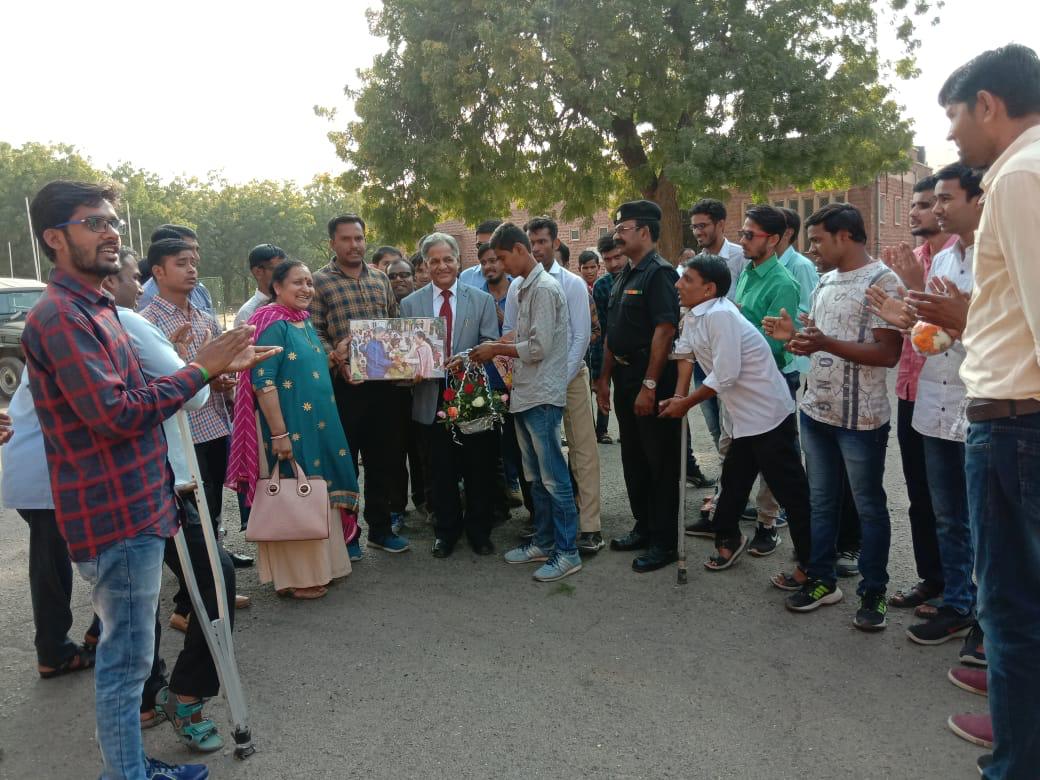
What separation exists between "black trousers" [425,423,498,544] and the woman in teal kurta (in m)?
0.78

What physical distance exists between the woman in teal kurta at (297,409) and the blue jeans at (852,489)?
2.73 metres

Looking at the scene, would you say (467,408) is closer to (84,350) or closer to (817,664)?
(817,664)

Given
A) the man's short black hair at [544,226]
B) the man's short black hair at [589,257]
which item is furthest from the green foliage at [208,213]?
the man's short black hair at [544,226]

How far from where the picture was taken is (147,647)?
253cm

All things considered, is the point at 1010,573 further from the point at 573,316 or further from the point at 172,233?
the point at 172,233

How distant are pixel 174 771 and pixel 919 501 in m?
3.70

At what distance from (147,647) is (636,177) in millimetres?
15667

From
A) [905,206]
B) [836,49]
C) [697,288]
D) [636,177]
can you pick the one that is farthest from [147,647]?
[905,206]

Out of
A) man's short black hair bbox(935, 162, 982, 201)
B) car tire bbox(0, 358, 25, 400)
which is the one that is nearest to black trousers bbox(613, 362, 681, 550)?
man's short black hair bbox(935, 162, 982, 201)

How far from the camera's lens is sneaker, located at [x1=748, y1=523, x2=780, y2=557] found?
5.04m

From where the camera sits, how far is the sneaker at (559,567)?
4727 mm

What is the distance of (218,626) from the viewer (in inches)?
115

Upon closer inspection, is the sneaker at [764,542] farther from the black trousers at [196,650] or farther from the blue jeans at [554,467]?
the black trousers at [196,650]

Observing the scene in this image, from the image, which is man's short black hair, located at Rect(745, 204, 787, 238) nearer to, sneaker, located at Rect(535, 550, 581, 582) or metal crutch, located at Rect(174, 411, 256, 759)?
sneaker, located at Rect(535, 550, 581, 582)
